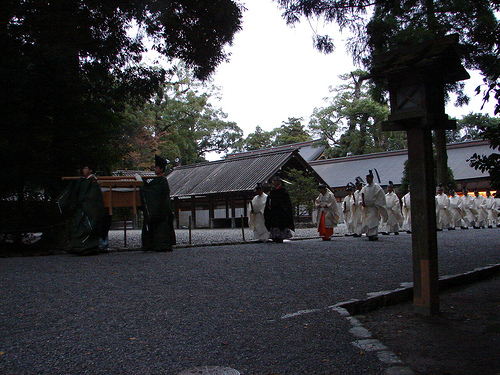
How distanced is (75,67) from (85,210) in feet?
8.89

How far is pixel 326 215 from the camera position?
11.7 metres

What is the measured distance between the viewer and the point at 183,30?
337 inches

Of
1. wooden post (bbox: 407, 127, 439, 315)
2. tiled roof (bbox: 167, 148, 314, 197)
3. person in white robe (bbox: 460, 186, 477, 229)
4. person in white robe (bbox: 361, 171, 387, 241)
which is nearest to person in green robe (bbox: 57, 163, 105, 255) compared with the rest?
wooden post (bbox: 407, 127, 439, 315)

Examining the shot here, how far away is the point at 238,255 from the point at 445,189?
13.0 meters

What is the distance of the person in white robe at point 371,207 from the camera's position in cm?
1128

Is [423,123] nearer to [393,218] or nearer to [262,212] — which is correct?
[262,212]

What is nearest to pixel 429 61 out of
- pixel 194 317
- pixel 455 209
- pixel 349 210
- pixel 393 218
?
pixel 194 317

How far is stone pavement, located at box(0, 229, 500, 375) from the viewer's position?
2654 mm

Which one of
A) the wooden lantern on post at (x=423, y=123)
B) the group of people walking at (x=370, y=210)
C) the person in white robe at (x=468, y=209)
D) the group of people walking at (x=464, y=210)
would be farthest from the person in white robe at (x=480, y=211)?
the wooden lantern on post at (x=423, y=123)

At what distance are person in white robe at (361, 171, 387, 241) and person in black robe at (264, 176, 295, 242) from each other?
2119mm

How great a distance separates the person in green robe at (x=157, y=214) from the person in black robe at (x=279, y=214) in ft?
10.3

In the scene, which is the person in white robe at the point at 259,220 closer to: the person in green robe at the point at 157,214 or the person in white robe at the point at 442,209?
the person in green robe at the point at 157,214

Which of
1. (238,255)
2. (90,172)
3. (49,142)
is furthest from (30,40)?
(238,255)

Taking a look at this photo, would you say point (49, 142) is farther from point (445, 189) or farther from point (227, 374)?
point (445, 189)
